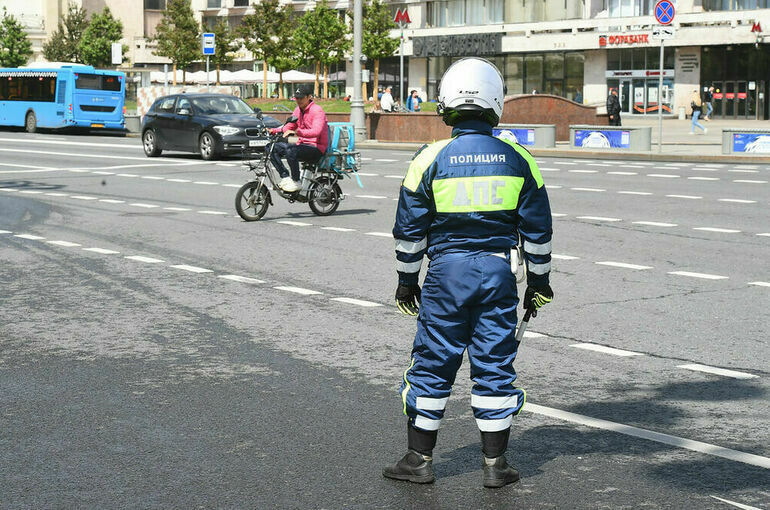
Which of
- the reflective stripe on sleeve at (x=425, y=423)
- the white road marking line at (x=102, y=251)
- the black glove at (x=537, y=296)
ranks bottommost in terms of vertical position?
the white road marking line at (x=102, y=251)

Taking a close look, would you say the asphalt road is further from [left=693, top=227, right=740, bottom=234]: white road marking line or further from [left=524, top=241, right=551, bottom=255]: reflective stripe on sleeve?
[left=524, top=241, right=551, bottom=255]: reflective stripe on sleeve

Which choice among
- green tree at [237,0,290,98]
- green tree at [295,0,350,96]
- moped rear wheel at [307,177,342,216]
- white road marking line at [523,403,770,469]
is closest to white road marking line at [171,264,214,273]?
moped rear wheel at [307,177,342,216]

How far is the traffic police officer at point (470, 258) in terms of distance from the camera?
444cm

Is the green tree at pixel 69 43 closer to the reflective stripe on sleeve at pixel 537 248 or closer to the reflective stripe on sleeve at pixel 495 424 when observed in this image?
the reflective stripe on sleeve at pixel 537 248

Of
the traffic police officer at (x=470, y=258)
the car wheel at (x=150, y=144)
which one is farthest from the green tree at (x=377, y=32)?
the traffic police officer at (x=470, y=258)

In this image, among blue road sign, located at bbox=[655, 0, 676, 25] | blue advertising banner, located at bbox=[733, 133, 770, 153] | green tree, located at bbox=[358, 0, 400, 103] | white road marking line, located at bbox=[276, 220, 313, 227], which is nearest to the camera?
white road marking line, located at bbox=[276, 220, 313, 227]

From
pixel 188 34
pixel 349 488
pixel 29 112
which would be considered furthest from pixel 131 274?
pixel 188 34

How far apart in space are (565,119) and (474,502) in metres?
34.1

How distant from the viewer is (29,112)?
44156mm

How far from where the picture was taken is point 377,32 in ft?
231

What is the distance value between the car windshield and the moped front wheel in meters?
13.9

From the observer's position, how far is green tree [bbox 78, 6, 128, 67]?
3506 inches

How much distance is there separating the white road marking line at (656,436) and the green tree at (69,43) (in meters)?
89.4

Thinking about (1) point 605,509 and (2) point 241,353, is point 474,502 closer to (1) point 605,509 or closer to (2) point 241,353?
(1) point 605,509
